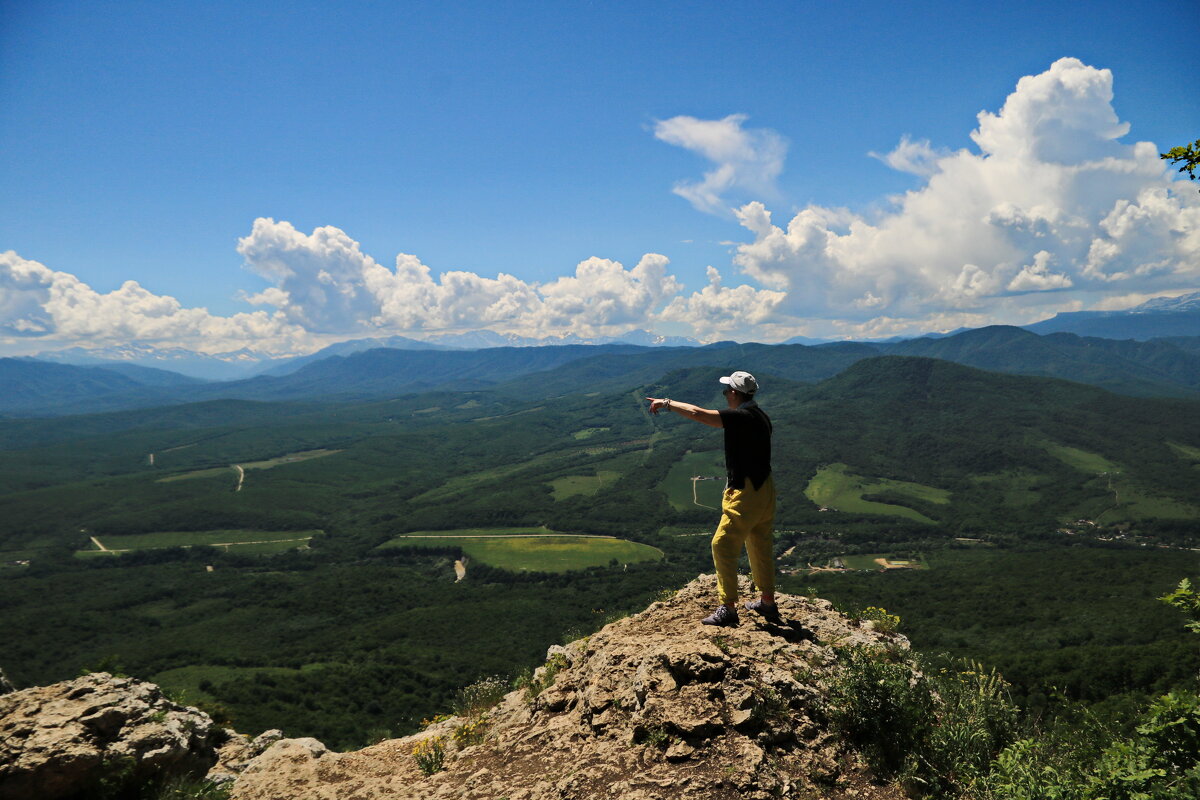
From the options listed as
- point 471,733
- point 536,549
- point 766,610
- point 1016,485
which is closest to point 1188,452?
point 1016,485

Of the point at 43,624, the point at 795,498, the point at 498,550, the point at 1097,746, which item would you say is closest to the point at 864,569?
the point at 795,498

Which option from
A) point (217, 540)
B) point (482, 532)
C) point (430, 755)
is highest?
point (430, 755)

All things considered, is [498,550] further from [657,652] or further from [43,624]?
[657,652]

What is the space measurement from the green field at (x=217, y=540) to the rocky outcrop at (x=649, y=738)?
167 metres

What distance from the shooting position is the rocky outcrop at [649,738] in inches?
227

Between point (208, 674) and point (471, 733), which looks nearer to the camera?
point (471, 733)

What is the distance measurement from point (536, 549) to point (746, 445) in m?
138

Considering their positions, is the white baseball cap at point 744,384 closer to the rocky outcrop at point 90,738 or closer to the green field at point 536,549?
the rocky outcrop at point 90,738

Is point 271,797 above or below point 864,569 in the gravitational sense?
above

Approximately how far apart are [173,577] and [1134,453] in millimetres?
318782

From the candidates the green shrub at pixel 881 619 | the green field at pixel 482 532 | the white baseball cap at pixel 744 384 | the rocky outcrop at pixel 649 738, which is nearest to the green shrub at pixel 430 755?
the rocky outcrop at pixel 649 738

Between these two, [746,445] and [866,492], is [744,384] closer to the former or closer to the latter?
[746,445]

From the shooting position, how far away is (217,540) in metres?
154

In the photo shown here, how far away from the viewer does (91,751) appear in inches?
299
